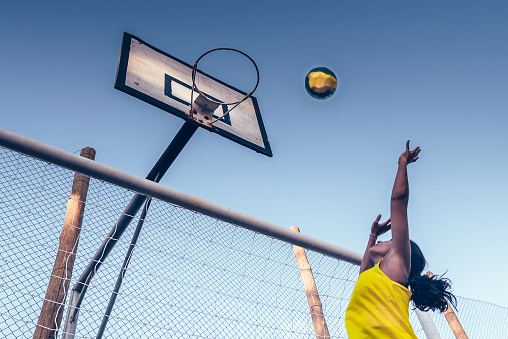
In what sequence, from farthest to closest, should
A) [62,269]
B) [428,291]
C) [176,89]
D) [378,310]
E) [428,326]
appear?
[62,269]
[428,326]
[176,89]
[428,291]
[378,310]

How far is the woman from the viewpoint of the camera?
2203 mm

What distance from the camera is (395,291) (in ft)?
7.62

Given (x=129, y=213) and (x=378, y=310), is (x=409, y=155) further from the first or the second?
(x=129, y=213)

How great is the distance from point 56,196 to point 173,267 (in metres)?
1.10

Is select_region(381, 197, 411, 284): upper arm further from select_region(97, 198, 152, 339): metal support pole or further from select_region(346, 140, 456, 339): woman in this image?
select_region(97, 198, 152, 339): metal support pole

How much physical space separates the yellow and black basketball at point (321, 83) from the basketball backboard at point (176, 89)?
0.60 m

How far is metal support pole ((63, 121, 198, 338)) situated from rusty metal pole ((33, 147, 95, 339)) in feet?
0.49

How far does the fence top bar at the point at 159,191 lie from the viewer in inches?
120

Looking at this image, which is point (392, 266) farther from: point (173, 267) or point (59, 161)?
point (59, 161)

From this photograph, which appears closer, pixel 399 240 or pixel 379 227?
pixel 399 240

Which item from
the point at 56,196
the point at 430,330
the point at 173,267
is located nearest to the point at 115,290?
the point at 173,267

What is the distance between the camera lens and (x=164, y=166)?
3.40 meters

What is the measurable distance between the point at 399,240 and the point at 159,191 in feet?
6.23

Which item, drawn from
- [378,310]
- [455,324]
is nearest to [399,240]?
[378,310]
